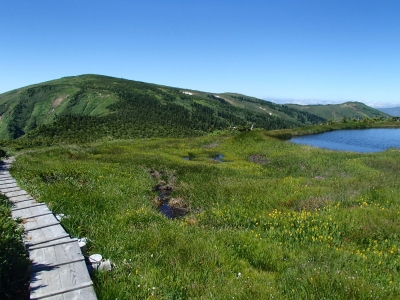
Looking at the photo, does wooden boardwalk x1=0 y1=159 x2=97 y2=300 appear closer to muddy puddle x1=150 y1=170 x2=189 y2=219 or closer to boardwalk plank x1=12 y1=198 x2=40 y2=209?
boardwalk plank x1=12 y1=198 x2=40 y2=209

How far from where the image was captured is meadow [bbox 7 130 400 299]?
6340mm

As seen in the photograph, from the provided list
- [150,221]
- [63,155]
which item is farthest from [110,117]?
[150,221]

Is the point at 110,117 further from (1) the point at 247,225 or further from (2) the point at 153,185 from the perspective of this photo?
(1) the point at 247,225

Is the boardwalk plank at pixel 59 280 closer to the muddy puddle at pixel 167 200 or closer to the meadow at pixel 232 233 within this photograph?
the meadow at pixel 232 233

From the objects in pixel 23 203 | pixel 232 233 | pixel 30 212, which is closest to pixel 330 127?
pixel 232 233

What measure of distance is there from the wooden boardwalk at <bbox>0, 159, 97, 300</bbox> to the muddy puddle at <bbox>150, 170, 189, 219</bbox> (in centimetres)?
676

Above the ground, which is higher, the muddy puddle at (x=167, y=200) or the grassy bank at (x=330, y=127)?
the grassy bank at (x=330, y=127)

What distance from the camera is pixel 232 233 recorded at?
9.94 metres

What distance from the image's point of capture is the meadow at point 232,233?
634cm

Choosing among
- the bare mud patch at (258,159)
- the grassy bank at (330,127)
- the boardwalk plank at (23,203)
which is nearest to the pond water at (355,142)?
the grassy bank at (330,127)

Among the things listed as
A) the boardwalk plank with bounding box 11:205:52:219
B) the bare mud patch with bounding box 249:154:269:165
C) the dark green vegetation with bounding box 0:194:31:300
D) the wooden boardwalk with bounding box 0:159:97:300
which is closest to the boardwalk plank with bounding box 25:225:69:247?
the wooden boardwalk with bounding box 0:159:97:300

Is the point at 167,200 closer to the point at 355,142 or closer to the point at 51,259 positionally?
the point at 51,259

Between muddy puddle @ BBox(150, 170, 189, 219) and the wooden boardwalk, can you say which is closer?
the wooden boardwalk

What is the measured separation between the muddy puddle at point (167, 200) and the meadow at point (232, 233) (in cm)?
13
